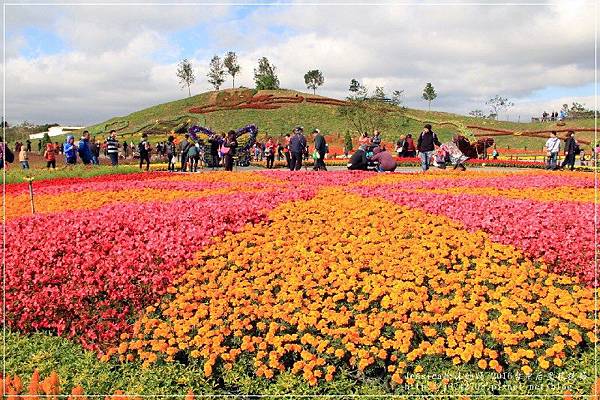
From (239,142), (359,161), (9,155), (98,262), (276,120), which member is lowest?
(98,262)

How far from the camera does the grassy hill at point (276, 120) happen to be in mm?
59125

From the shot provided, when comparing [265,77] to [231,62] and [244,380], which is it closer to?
[231,62]

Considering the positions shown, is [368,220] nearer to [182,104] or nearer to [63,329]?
[63,329]

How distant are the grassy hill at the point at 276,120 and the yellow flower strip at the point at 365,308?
45.1 m

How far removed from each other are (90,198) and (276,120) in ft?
182

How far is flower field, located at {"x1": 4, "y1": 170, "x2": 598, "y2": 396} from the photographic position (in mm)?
4395

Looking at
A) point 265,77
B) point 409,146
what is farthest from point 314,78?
point 409,146

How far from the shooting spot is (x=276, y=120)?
65.3 metres

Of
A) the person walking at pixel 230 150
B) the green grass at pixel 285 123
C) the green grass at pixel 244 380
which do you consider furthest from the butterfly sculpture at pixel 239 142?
the green grass at pixel 285 123

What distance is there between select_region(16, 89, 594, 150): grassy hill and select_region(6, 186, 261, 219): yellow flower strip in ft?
132

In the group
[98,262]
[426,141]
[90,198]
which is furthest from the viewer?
[426,141]

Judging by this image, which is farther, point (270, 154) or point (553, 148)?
point (270, 154)

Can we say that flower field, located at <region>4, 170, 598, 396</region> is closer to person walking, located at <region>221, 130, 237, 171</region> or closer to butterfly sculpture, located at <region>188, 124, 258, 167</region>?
person walking, located at <region>221, 130, 237, 171</region>

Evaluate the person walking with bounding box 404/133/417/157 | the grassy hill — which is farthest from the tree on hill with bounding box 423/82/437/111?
the person walking with bounding box 404/133/417/157
